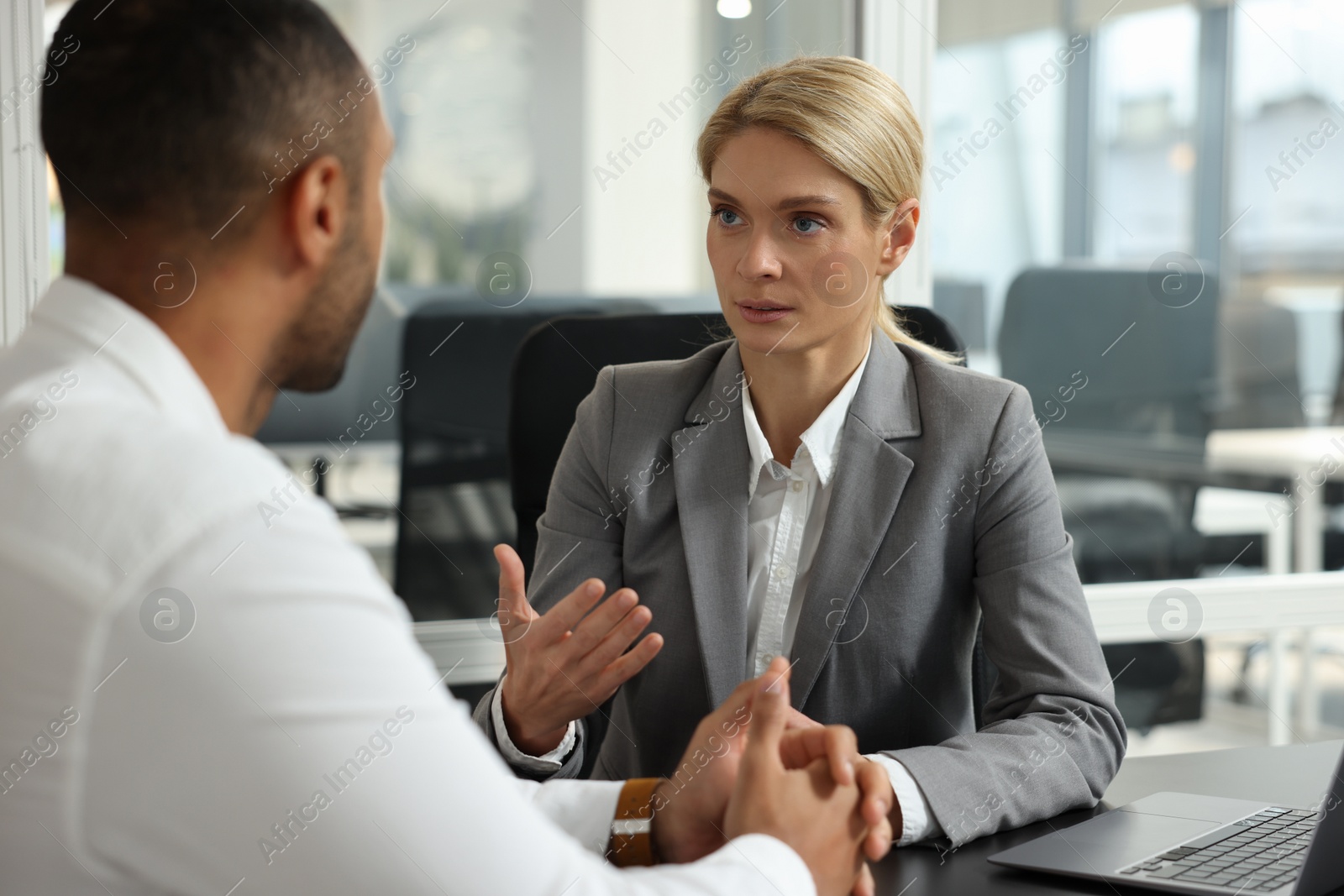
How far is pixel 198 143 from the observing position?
2.66 feet

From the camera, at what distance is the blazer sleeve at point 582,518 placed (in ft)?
5.23

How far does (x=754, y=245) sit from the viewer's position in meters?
1.58

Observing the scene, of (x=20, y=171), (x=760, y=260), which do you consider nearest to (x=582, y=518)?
(x=760, y=260)

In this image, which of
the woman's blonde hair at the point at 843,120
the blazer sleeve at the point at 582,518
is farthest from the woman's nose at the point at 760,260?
the blazer sleeve at the point at 582,518

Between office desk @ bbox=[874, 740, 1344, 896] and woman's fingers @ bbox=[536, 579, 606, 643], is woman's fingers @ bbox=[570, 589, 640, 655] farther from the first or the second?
office desk @ bbox=[874, 740, 1344, 896]

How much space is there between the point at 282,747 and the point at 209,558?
4.4 inches

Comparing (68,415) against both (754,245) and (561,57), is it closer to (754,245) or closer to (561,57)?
(754,245)

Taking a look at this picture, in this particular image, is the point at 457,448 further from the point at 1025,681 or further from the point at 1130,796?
the point at 1130,796

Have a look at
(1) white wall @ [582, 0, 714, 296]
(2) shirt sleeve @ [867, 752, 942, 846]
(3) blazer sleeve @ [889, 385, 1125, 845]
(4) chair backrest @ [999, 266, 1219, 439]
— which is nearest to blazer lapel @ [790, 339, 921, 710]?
(3) blazer sleeve @ [889, 385, 1125, 845]

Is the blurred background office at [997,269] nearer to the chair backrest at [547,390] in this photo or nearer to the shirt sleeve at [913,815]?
the chair backrest at [547,390]

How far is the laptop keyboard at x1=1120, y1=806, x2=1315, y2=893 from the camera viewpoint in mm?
962

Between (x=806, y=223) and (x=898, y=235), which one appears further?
(x=898, y=235)

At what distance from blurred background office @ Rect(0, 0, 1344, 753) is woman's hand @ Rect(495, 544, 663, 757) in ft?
1.22

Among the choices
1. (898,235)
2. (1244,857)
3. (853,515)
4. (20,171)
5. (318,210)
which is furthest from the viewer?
(20,171)
